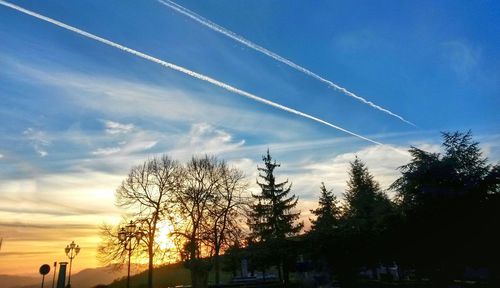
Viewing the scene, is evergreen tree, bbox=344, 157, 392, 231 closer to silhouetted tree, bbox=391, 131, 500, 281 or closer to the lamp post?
silhouetted tree, bbox=391, 131, 500, 281

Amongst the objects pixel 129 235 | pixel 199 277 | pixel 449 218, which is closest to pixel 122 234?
pixel 129 235

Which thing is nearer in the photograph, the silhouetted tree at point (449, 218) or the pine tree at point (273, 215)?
the silhouetted tree at point (449, 218)

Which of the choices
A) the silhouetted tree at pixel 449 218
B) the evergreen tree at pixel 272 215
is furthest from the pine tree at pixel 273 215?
the silhouetted tree at pixel 449 218

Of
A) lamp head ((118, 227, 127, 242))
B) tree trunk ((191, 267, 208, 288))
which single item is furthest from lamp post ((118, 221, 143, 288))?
tree trunk ((191, 267, 208, 288))

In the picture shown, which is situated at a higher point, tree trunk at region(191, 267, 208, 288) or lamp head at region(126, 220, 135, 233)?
lamp head at region(126, 220, 135, 233)

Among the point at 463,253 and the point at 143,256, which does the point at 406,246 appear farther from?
the point at 143,256

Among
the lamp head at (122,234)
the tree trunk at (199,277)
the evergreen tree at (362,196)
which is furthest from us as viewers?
the evergreen tree at (362,196)

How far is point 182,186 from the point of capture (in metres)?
36.2

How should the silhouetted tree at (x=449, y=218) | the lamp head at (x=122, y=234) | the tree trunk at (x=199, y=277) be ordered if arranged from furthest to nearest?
the tree trunk at (x=199, y=277) → the lamp head at (x=122, y=234) → the silhouetted tree at (x=449, y=218)

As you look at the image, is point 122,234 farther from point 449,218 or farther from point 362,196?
point 362,196

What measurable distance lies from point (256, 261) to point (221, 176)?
10.2m

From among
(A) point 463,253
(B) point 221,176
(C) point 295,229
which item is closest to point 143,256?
(B) point 221,176

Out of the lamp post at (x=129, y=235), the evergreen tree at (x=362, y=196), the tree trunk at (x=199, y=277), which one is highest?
the evergreen tree at (x=362, y=196)

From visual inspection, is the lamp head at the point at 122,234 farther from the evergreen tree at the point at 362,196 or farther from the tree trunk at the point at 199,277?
the evergreen tree at the point at 362,196
